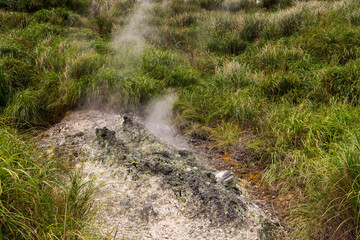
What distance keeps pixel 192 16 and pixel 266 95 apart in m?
5.01

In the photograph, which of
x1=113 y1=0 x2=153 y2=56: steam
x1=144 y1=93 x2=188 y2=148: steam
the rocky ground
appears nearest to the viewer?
the rocky ground

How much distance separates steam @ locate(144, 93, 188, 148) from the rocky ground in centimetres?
51

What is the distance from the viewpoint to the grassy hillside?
2.44 m

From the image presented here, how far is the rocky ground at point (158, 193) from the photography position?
85.1 inches

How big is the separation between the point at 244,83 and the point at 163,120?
5.07ft

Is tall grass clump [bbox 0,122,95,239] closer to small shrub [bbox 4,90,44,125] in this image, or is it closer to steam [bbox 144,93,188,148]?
steam [bbox 144,93,188,148]

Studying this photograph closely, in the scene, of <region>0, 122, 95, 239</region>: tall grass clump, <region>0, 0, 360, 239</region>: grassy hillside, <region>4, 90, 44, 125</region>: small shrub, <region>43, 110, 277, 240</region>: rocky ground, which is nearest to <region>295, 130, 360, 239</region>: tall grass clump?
<region>0, 0, 360, 239</region>: grassy hillside

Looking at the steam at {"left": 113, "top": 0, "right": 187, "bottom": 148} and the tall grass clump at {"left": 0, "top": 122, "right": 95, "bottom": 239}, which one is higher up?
the tall grass clump at {"left": 0, "top": 122, "right": 95, "bottom": 239}

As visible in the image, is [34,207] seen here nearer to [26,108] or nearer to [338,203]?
[338,203]

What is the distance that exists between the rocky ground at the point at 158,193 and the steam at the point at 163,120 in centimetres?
51

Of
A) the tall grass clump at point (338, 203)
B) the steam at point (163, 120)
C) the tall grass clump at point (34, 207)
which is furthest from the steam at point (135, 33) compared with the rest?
the tall grass clump at point (338, 203)

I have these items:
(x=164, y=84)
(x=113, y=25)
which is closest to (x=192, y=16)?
(x=113, y=25)

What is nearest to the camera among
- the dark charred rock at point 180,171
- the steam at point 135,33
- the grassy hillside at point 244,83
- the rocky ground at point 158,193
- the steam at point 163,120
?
the rocky ground at point 158,193

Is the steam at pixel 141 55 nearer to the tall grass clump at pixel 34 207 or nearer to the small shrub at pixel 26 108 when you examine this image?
the small shrub at pixel 26 108
